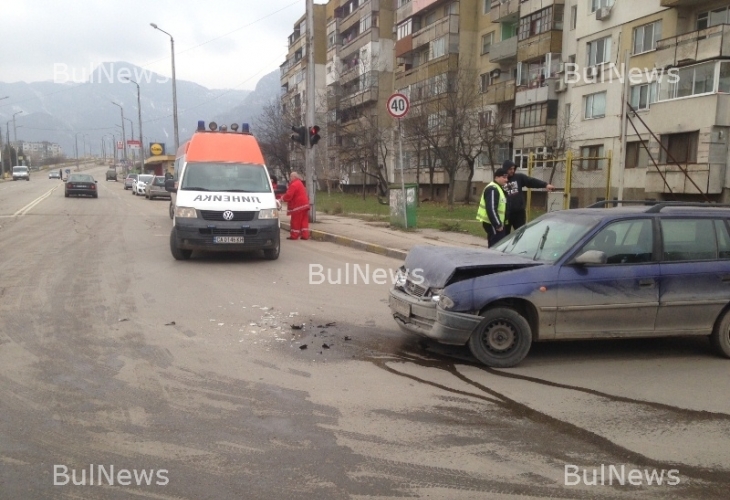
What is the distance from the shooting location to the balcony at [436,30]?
41.5 m

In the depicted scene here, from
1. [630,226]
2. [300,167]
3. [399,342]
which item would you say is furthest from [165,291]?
[300,167]

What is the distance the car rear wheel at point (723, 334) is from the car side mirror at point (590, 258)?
4.79 feet

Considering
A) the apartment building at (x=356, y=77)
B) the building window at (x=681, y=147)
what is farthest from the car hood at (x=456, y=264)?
the apartment building at (x=356, y=77)

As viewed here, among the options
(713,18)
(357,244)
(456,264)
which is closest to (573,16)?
(713,18)

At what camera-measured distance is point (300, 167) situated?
53.7 meters

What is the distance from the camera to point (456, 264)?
5.55 m

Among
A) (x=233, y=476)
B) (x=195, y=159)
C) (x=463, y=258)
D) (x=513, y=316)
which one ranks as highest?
(x=195, y=159)

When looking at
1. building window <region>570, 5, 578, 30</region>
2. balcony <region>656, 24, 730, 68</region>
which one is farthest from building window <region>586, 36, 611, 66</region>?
balcony <region>656, 24, 730, 68</region>

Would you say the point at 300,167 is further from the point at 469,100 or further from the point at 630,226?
the point at 630,226

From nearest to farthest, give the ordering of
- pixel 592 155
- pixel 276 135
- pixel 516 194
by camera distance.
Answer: pixel 516 194 → pixel 592 155 → pixel 276 135

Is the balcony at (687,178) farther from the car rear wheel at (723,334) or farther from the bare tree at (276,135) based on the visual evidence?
the bare tree at (276,135)

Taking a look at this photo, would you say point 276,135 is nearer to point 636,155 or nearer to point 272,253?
point 636,155

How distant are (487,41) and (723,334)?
39024mm

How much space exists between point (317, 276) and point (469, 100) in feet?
84.1
